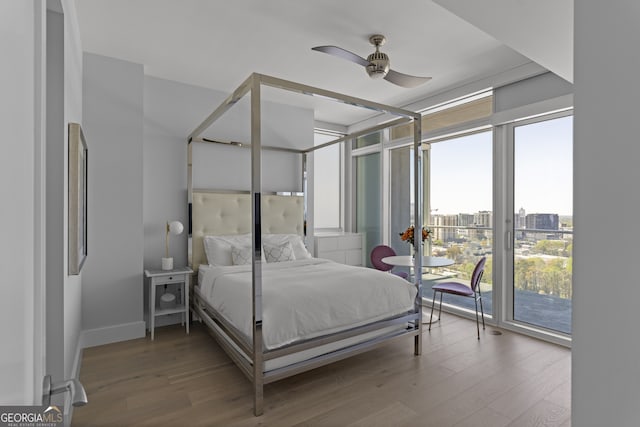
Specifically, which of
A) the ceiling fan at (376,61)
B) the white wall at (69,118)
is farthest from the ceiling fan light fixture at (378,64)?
the white wall at (69,118)

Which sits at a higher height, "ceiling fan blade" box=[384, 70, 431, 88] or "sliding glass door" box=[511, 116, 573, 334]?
"ceiling fan blade" box=[384, 70, 431, 88]

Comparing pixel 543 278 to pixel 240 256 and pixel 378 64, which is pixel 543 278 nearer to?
pixel 378 64

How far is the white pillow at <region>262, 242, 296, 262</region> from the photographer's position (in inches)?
153

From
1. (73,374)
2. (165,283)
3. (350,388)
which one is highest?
(165,283)

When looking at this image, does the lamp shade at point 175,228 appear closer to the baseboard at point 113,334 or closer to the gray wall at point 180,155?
the gray wall at point 180,155

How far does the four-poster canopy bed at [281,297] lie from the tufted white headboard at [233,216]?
0.02m

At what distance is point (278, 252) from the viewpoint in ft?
12.9

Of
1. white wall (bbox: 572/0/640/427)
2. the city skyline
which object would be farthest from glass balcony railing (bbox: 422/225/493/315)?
white wall (bbox: 572/0/640/427)

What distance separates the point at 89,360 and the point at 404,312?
278 centimetres

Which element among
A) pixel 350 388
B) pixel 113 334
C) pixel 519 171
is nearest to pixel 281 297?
pixel 350 388

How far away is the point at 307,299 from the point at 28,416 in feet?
6.27

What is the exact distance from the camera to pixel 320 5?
249cm

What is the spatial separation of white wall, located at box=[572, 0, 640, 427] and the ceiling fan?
2.03m

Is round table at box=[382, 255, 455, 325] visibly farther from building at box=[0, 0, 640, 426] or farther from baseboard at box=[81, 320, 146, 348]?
building at box=[0, 0, 640, 426]
